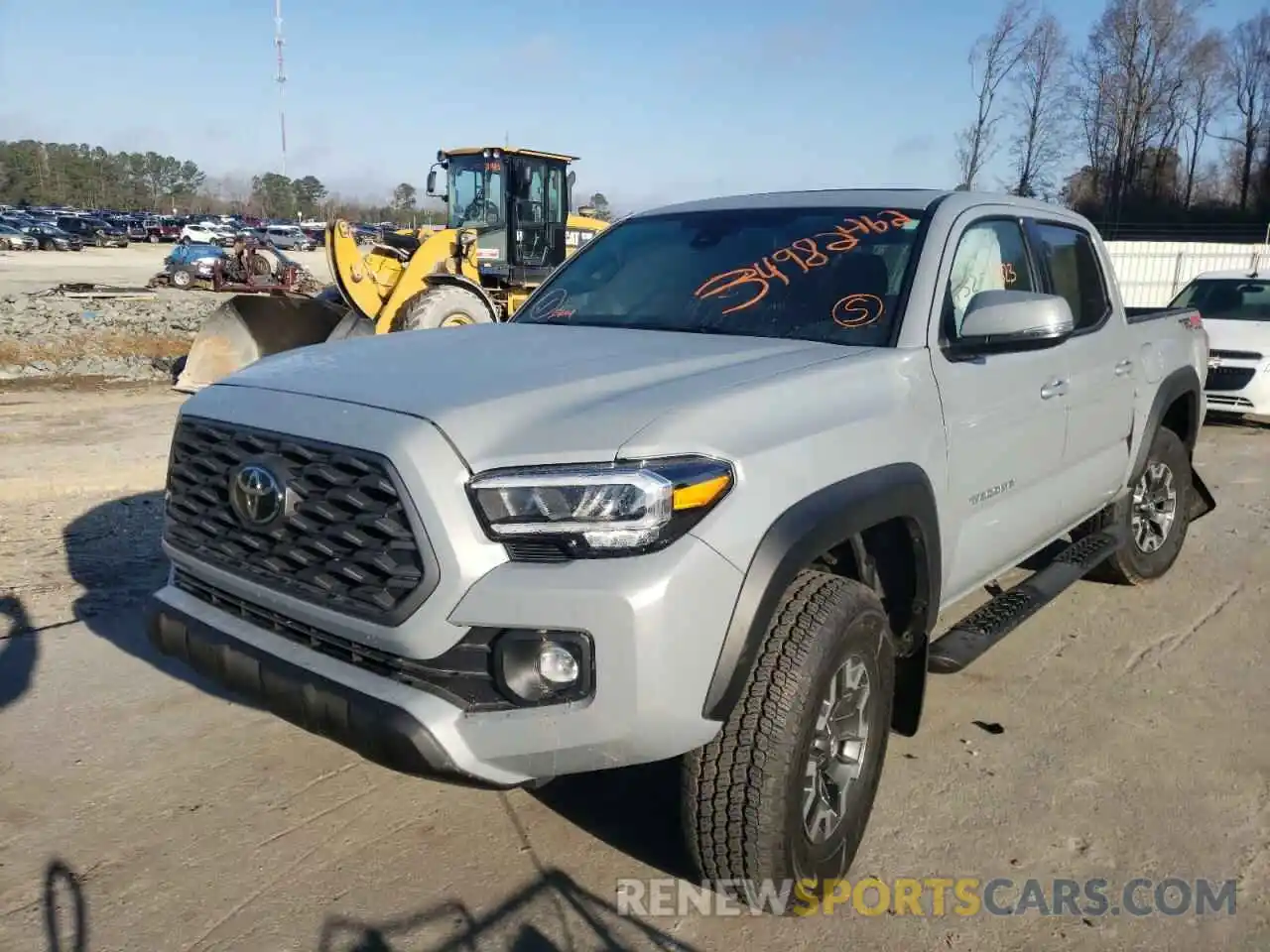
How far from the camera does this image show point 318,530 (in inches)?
103

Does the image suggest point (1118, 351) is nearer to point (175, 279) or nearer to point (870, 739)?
point (870, 739)

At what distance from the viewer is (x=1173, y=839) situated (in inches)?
126

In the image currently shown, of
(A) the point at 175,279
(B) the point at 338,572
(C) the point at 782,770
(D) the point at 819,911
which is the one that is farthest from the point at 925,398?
(A) the point at 175,279

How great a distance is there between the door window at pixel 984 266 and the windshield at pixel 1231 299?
828 centimetres

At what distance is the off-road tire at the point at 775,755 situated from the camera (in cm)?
258

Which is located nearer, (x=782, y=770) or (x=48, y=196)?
(x=782, y=770)

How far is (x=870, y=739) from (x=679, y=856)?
65cm

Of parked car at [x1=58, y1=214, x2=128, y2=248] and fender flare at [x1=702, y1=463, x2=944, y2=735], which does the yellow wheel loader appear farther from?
parked car at [x1=58, y1=214, x2=128, y2=248]

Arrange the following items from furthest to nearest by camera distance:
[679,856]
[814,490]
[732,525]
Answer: [679,856]
[814,490]
[732,525]

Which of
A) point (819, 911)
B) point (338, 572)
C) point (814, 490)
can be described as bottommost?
point (819, 911)

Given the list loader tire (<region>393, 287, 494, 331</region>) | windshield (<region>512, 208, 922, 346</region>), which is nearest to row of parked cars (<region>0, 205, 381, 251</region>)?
loader tire (<region>393, 287, 494, 331</region>)

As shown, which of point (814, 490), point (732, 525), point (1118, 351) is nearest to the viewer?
point (732, 525)

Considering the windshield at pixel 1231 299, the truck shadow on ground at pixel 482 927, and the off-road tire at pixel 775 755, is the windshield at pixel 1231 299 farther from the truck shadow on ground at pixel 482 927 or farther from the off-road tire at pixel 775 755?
the truck shadow on ground at pixel 482 927

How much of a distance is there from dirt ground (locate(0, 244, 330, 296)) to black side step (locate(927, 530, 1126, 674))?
20914 mm
